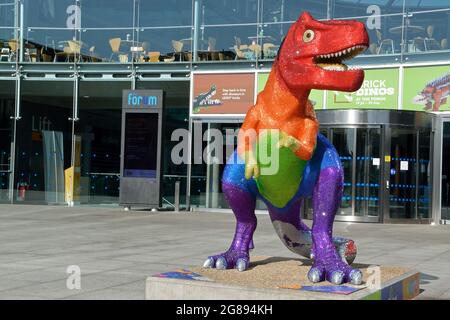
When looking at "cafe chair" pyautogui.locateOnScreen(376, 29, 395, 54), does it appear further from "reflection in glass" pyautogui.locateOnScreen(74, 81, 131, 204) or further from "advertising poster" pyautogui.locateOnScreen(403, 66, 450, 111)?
"reflection in glass" pyautogui.locateOnScreen(74, 81, 131, 204)

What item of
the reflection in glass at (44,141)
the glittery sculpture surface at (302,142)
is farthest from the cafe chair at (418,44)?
the glittery sculpture surface at (302,142)

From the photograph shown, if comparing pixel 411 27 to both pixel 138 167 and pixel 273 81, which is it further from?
pixel 273 81

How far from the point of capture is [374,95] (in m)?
17.0

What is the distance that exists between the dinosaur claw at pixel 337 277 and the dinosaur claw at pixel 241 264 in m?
0.99

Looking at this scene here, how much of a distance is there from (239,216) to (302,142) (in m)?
1.06

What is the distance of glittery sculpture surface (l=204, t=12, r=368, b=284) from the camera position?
5.45 metres

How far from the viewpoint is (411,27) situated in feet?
56.1

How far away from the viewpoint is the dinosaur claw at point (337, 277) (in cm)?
534

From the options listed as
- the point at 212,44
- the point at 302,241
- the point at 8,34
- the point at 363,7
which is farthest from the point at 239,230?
the point at 8,34

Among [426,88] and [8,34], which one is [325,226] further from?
[8,34]

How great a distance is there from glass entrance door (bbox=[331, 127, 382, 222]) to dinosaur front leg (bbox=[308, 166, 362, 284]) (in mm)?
10593

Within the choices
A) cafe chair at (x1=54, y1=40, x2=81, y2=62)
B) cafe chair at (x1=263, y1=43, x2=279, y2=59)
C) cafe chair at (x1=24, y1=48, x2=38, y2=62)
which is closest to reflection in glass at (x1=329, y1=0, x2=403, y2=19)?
cafe chair at (x1=263, y1=43, x2=279, y2=59)

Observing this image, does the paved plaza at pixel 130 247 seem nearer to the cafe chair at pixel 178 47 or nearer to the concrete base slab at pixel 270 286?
the concrete base slab at pixel 270 286
